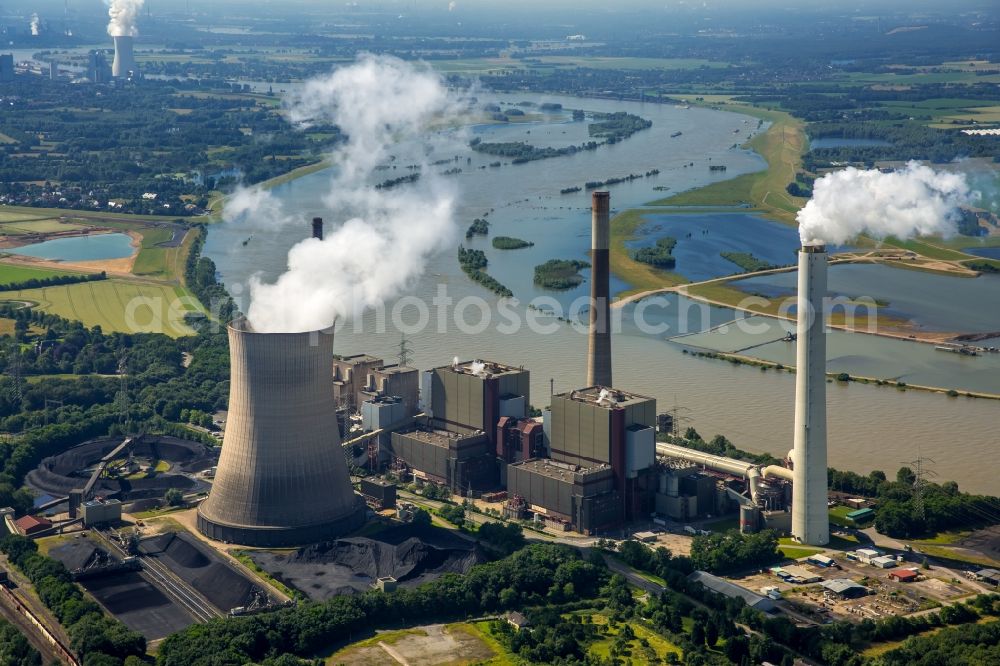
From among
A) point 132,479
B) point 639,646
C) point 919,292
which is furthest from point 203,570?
point 919,292

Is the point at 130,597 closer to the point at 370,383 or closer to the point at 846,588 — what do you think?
the point at 370,383

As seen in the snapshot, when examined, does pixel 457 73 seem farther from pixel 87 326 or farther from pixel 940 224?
pixel 87 326

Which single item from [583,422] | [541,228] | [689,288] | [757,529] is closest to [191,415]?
[583,422]

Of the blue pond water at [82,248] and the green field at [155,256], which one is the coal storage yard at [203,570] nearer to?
the green field at [155,256]

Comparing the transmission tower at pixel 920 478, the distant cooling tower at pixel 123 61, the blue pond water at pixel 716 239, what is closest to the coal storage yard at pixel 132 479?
Result: the transmission tower at pixel 920 478

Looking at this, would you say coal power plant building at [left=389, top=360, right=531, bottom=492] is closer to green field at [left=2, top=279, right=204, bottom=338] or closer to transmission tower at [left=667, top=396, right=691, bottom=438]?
transmission tower at [left=667, top=396, right=691, bottom=438]
